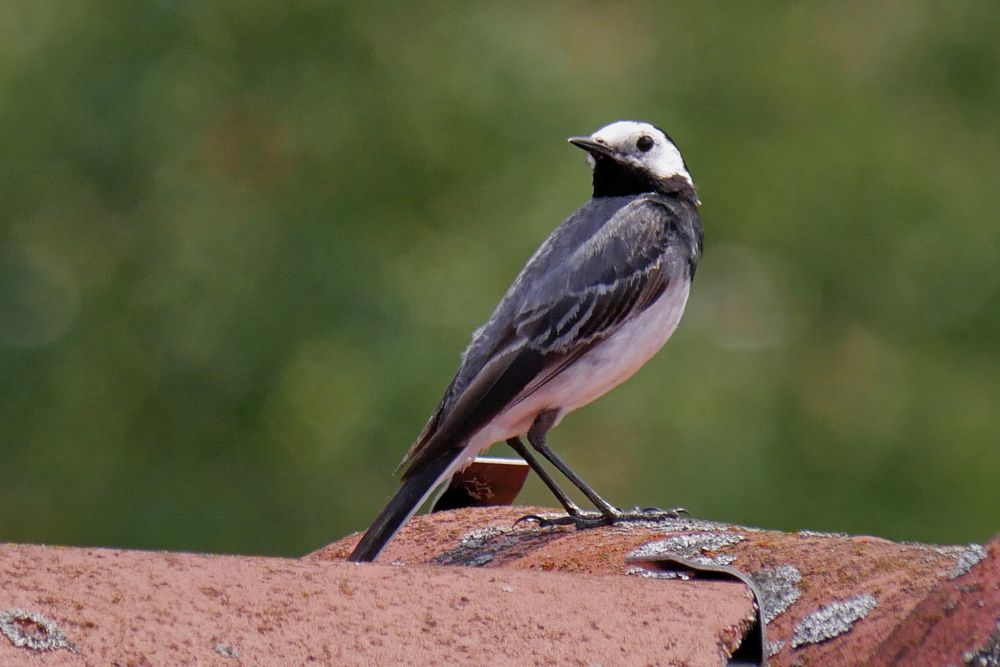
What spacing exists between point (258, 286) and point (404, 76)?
87.3 inches

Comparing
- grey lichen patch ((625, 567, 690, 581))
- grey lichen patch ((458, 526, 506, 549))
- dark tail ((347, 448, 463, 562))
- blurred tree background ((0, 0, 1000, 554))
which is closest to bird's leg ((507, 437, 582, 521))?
dark tail ((347, 448, 463, 562))

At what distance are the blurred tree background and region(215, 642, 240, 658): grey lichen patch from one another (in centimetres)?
805

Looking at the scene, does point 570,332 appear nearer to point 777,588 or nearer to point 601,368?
point 601,368

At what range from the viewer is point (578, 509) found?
18.2 feet

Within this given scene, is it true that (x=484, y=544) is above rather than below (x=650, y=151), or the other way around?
below

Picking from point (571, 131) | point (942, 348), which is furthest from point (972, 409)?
point (571, 131)

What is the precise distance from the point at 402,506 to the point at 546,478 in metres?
1.34

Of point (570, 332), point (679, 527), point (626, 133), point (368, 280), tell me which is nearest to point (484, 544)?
point (679, 527)

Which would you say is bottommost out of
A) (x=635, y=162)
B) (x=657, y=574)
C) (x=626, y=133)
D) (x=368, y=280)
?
(x=368, y=280)

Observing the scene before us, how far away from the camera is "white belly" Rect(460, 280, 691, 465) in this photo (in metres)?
6.00

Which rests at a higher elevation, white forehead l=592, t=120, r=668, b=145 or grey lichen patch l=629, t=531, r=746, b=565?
white forehead l=592, t=120, r=668, b=145

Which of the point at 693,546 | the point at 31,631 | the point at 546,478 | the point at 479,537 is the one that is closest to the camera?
the point at 31,631

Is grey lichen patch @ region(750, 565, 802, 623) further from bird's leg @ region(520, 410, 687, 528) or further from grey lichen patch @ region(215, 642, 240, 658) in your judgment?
bird's leg @ region(520, 410, 687, 528)

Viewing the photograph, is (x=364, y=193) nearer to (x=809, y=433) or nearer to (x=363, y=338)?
(x=363, y=338)
